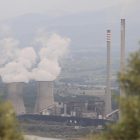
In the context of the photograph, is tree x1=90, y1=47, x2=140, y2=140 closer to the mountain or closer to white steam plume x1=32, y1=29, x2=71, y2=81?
white steam plume x1=32, y1=29, x2=71, y2=81

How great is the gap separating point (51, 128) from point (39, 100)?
3553mm

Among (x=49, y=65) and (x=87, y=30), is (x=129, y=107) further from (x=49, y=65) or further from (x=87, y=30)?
(x=87, y=30)

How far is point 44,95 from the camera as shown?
3628 cm

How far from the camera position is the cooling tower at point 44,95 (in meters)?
36.2

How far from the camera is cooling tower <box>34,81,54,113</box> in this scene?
36188mm

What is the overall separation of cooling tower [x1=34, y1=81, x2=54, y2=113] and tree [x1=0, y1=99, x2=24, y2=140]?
31.1 m

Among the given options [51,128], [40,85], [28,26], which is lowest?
[51,128]

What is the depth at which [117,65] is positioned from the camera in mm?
92375

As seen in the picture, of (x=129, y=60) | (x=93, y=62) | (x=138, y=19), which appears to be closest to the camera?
(x=129, y=60)

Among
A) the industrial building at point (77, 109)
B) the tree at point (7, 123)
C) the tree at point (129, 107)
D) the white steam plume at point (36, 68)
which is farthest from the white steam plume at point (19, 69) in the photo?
→ the tree at point (129, 107)

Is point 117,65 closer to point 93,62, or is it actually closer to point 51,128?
point 93,62

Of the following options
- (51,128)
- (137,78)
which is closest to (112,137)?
(137,78)

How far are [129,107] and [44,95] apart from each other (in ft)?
104

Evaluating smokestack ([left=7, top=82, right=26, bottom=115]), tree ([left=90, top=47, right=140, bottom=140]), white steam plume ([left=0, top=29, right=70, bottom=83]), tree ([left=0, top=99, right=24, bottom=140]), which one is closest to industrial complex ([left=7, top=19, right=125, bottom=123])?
smokestack ([left=7, top=82, right=26, bottom=115])
